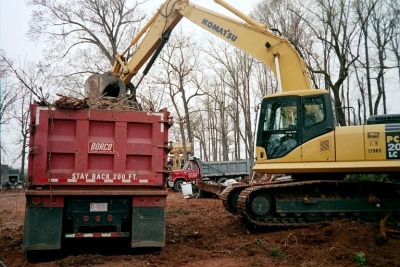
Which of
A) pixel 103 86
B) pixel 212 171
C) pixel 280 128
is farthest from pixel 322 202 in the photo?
pixel 212 171

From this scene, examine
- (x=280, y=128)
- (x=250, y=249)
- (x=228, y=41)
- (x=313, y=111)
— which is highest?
(x=228, y=41)

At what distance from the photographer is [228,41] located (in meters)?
10.6

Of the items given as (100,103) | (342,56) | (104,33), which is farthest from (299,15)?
(100,103)

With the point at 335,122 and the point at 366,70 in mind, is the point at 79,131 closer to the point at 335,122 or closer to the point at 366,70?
the point at 335,122

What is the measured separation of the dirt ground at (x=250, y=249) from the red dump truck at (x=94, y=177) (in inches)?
16.2

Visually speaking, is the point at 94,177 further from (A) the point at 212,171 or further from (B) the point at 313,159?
(A) the point at 212,171

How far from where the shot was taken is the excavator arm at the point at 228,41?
384 inches

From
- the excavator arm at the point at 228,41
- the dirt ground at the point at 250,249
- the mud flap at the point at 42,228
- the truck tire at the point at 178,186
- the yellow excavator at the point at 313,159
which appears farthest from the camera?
the truck tire at the point at 178,186

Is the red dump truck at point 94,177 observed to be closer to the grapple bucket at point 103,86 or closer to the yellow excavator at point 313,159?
the grapple bucket at point 103,86

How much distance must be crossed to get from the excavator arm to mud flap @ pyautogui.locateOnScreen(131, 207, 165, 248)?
11.9ft

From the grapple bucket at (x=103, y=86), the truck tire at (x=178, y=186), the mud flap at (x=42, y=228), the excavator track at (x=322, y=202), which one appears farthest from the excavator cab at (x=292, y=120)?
the truck tire at (x=178, y=186)

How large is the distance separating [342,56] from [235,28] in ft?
57.6

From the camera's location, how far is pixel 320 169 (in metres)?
8.55

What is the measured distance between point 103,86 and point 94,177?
3235 millimetres
